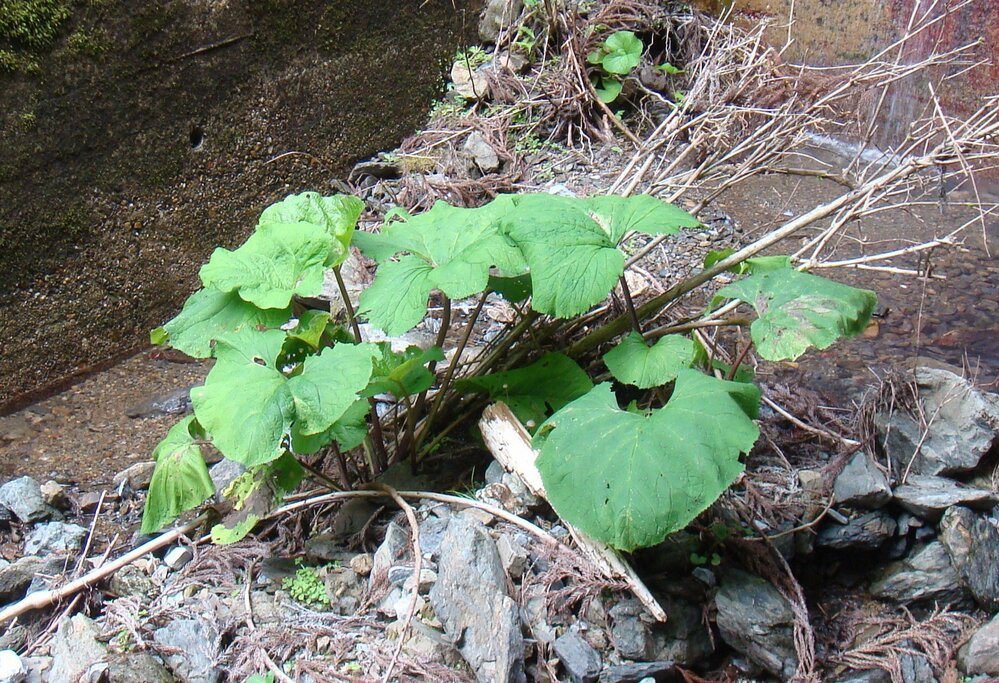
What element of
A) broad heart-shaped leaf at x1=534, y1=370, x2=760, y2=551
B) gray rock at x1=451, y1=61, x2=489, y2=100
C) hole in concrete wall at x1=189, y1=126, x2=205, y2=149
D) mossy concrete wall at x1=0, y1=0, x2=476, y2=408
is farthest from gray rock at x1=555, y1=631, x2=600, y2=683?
gray rock at x1=451, y1=61, x2=489, y2=100

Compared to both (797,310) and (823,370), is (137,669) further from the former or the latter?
(823,370)

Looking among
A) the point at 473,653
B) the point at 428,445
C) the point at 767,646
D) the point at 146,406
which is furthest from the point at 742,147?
the point at 146,406

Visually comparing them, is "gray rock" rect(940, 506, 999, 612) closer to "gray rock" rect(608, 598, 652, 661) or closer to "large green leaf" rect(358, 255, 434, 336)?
"gray rock" rect(608, 598, 652, 661)

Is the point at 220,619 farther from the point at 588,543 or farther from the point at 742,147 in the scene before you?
the point at 742,147

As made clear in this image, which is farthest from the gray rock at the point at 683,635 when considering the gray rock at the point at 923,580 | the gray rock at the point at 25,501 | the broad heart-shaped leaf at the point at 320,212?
the gray rock at the point at 25,501

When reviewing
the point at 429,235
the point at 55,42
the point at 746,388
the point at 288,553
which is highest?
the point at 55,42

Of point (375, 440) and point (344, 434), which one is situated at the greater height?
point (344, 434)

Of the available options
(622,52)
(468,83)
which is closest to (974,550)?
(622,52)
